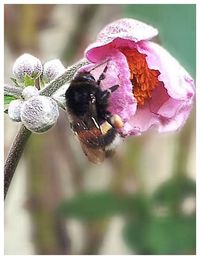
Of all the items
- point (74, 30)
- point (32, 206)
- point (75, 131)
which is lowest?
point (32, 206)

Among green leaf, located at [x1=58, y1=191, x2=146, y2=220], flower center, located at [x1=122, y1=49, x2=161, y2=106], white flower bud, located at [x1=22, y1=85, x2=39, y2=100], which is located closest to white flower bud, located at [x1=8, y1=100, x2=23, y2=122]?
white flower bud, located at [x1=22, y1=85, x2=39, y2=100]

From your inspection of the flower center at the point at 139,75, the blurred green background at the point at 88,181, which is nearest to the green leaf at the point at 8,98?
the flower center at the point at 139,75

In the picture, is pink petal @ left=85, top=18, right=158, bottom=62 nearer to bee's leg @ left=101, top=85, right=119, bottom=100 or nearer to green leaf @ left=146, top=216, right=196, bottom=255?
Answer: bee's leg @ left=101, top=85, right=119, bottom=100

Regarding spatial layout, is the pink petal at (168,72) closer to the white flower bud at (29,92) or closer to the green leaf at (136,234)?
the white flower bud at (29,92)

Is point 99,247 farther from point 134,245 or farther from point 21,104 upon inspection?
point 21,104

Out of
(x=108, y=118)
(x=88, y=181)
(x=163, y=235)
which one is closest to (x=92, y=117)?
(x=108, y=118)

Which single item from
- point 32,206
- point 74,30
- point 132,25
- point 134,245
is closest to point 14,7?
point 74,30
